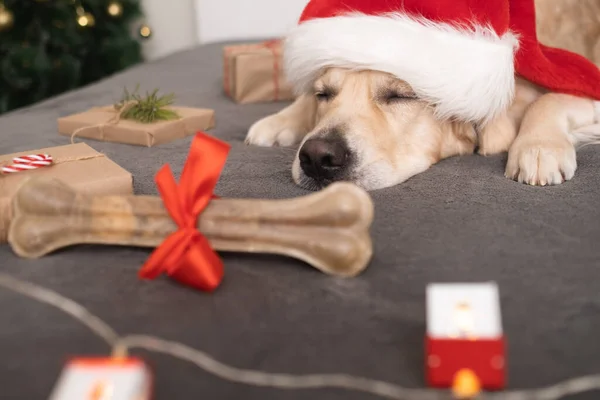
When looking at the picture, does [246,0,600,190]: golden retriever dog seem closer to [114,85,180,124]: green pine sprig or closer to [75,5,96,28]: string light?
[114,85,180,124]: green pine sprig

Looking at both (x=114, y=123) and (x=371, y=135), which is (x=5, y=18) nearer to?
(x=114, y=123)

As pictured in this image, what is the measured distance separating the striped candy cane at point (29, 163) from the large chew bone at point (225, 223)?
0.22 metres

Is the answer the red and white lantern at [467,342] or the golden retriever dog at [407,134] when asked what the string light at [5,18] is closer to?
the golden retriever dog at [407,134]

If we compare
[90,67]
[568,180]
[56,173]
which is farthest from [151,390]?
[90,67]

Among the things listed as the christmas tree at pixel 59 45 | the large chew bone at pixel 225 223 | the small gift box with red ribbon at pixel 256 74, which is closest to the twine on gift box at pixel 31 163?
the large chew bone at pixel 225 223

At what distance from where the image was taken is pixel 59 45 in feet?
12.3

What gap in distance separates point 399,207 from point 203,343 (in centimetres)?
71

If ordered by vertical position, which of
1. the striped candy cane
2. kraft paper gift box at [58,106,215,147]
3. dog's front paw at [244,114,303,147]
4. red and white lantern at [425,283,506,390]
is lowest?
dog's front paw at [244,114,303,147]

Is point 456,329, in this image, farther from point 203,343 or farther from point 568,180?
point 568,180

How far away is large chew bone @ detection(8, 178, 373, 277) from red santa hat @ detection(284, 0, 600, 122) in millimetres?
759

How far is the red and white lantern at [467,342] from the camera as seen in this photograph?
76 cm

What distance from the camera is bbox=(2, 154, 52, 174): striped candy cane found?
1.36 m

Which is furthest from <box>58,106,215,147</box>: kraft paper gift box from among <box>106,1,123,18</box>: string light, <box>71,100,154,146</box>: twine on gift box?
<box>106,1,123,18</box>: string light

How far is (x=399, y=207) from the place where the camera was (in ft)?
4.82
